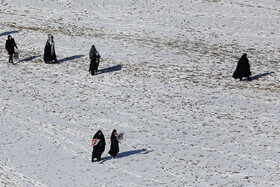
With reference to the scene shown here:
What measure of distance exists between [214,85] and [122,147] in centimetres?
895

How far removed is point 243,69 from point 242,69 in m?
0.06

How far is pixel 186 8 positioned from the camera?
130 ft

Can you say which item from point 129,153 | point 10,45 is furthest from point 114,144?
point 10,45

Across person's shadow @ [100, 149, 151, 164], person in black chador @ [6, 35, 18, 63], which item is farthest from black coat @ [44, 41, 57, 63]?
person's shadow @ [100, 149, 151, 164]

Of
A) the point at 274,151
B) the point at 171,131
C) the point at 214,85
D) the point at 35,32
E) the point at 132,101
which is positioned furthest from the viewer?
the point at 35,32

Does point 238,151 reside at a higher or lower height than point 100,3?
lower

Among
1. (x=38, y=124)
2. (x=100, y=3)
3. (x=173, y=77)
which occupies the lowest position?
(x=38, y=124)

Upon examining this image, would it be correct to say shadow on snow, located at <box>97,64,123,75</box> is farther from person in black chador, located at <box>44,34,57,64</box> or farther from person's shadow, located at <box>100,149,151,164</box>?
person's shadow, located at <box>100,149,151,164</box>

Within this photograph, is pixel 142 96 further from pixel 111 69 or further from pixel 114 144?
pixel 114 144

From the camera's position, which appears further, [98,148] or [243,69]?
[243,69]

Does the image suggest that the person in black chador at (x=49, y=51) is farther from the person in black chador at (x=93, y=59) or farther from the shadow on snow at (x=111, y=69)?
the shadow on snow at (x=111, y=69)

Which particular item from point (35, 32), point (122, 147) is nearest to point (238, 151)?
point (122, 147)

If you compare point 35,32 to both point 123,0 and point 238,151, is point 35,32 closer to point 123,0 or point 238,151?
point 123,0

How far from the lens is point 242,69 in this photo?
82.2 ft
